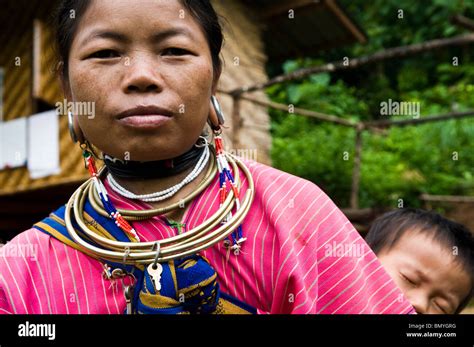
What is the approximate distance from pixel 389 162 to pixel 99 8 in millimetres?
7488

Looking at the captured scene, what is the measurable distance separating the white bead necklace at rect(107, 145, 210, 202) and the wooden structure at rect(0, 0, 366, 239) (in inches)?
Result: 164

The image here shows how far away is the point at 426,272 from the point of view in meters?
2.07

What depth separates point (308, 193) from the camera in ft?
4.28

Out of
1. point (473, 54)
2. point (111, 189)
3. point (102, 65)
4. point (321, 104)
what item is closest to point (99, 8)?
point (102, 65)

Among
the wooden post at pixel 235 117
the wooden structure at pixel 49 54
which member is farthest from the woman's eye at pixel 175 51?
the wooden structure at pixel 49 54

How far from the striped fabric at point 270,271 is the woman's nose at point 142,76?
28cm

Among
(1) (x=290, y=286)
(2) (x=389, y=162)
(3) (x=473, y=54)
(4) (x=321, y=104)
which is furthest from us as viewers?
(3) (x=473, y=54)

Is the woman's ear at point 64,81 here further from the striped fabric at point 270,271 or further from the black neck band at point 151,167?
the striped fabric at point 270,271

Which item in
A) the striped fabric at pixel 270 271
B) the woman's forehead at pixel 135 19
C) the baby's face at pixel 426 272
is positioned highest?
the woman's forehead at pixel 135 19

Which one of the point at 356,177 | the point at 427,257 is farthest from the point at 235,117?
the point at 427,257

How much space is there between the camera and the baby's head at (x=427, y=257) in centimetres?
207

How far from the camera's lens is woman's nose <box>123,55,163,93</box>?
118cm
